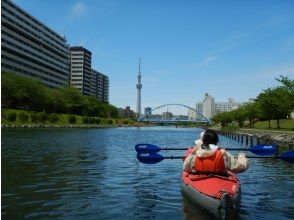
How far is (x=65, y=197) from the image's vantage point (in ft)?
51.2

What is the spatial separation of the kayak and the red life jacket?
0.21 m

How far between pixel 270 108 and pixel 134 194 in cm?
7596

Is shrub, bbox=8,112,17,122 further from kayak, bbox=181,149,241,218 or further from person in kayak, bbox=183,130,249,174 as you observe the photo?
person in kayak, bbox=183,130,249,174

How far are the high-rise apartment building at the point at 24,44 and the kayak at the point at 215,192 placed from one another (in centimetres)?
14512

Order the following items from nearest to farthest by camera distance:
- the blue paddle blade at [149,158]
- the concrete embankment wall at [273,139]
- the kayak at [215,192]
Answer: the kayak at [215,192] → the blue paddle blade at [149,158] → the concrete embankment wall at [273,139]

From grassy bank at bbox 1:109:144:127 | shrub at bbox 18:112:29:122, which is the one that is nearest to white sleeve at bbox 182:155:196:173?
grassy bank at bbox 1:109:144:127

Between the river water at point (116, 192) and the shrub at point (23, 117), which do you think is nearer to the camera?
the river water at point (116, 192)

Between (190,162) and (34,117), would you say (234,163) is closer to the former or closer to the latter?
(190,162)

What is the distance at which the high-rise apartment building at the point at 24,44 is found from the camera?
15326 centimetres

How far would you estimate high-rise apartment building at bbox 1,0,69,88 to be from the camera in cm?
15326

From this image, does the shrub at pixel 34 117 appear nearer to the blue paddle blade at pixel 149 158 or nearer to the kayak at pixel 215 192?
the blue paddle blade at pixel 149 158

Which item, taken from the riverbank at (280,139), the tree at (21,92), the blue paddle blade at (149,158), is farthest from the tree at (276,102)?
the tree at (21,92)

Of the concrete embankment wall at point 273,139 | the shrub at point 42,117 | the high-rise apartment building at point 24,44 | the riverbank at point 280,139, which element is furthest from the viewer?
the high-rise apartment building at point 24,44

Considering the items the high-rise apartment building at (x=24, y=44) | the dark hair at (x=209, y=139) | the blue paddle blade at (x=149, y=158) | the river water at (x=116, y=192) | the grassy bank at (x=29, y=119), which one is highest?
the high-rise apartment building at (x=24, y=44)
